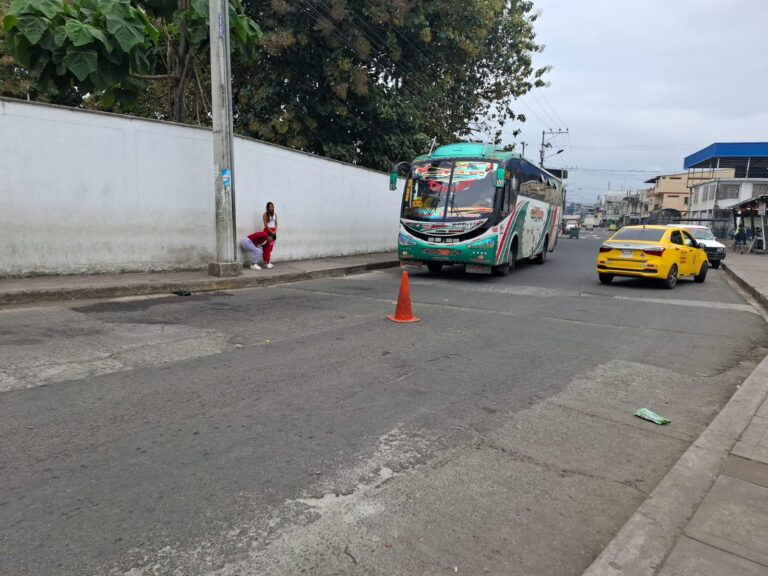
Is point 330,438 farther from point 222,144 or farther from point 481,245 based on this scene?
point 481,245

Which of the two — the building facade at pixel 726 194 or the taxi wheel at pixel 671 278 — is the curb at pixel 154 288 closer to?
the taxi wheel at pixel 671 278

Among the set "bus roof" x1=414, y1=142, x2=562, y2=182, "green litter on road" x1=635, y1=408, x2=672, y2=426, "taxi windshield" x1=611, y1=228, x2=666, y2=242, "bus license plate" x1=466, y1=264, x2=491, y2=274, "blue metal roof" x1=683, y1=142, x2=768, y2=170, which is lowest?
"green litter on road" x1=635, y1=408, x2=672, y2=426

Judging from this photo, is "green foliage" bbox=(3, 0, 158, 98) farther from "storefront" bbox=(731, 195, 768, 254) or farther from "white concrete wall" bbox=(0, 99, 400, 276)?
"storefront" bbox=(731, 195, 768, 254)

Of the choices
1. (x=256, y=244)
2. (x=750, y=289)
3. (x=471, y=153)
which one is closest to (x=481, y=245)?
(x=471, y=153)

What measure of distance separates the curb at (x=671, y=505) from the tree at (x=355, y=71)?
15.8 meters

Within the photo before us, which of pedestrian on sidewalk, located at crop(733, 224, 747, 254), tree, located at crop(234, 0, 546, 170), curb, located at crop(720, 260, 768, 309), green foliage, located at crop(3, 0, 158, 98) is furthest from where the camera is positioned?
pedestrian on sidewalk, located at crop(733, 224, 747, 254)

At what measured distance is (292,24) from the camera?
16.9 meters

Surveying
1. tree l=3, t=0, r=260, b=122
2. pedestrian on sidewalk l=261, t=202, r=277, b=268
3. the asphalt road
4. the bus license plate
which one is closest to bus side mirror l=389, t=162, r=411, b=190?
the bus license plate

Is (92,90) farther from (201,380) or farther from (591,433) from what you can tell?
(591,433)

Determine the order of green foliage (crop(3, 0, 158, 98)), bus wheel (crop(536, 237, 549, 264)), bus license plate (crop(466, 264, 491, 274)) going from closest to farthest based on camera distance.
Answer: green foliage (crop(3, 0, 158, 98)), bus license plate (crop(466, 264, 491, 274)), bus wheel (crop(536, 237, 549, 264))

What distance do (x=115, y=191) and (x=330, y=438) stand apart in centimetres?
862

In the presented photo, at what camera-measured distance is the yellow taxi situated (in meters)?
12.5

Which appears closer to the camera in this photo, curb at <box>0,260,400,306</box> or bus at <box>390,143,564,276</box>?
curb at <box>0,260,400,306</box>

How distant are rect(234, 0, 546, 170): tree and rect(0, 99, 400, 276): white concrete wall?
4.58 metres
